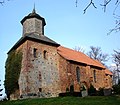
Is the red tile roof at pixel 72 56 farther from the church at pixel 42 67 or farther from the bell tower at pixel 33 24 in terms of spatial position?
the bell tower at pixel 33 24

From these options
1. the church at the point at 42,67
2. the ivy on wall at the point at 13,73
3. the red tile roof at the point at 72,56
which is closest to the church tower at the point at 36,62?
the church at the point at 42,67

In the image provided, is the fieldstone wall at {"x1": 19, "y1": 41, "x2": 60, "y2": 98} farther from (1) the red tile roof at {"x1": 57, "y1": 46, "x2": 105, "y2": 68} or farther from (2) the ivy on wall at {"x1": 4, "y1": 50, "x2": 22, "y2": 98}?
(1) the red tile roof at {"x1": 57, "y1": 46, "x2": 105, "y2": 68}

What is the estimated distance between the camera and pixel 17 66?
29.7m

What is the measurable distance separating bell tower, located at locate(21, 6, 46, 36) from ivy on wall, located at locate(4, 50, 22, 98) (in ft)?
12.6

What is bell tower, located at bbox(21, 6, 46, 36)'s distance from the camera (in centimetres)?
3191

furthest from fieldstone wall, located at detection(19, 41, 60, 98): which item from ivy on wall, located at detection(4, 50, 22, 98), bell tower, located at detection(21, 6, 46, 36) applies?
bell tower, located at detection(21, 6, 46, 36)

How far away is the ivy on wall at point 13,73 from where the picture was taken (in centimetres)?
2931

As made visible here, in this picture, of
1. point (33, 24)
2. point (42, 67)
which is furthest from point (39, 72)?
point (33, 24)

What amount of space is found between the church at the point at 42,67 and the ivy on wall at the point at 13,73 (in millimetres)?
606

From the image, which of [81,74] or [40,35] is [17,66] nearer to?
[40,35]

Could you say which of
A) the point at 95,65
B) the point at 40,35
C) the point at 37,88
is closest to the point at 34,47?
the point at 40,35

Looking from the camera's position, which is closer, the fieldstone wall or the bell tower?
the fieldstone wall

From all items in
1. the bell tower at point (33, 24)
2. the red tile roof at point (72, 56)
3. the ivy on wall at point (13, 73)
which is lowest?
the ivy on wall at point (13, 73)

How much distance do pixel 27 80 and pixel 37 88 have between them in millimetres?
1771
